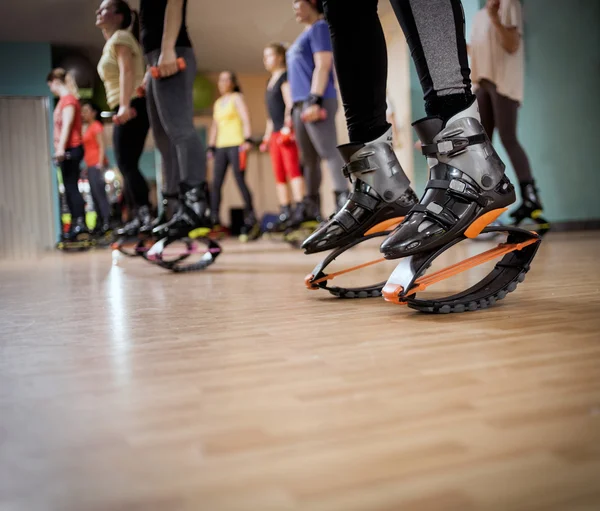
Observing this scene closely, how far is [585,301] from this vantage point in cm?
100

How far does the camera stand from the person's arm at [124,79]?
9.77ft

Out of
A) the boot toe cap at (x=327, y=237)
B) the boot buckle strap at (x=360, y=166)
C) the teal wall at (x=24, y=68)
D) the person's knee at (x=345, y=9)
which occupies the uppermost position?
the teal wall at (x=24, y=68)

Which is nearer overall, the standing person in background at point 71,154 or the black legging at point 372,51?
the black legging at point 372,51

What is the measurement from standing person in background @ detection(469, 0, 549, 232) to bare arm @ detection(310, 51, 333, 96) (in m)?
0.82

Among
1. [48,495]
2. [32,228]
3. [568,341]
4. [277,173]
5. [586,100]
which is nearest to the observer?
[48,495]

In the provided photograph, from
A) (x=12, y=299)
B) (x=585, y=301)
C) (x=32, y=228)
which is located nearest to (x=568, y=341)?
(x=585, y=301)

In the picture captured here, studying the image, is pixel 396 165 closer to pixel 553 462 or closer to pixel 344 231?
pixel 344 231

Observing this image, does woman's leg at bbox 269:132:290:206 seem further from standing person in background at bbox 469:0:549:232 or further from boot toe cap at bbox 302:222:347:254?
boot toe cap at bbox 302:222:347:254

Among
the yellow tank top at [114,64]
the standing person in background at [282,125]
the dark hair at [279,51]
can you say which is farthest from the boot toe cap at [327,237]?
the dark hair at [279,51]

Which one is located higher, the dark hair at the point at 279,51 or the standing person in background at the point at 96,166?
the dark hair at the point at 279,51

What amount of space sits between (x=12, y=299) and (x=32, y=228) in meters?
8.85

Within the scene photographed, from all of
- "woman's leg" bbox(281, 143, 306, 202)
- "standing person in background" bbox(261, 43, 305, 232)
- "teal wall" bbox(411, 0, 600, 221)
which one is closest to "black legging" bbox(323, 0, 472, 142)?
"standing person in background" bbox(261, 43, 305, 232)

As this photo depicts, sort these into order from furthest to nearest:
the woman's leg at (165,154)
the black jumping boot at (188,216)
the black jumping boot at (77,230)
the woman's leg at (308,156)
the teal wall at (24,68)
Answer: the teal wall at (24,68)
the black jumping boot at (77,230)
the woman's leg at (308,156)
the woman's leg at (165,154)
the black jumping boot at (188,216)

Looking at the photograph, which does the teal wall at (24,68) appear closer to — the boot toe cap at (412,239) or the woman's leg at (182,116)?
the woman's leg at (182,116)
